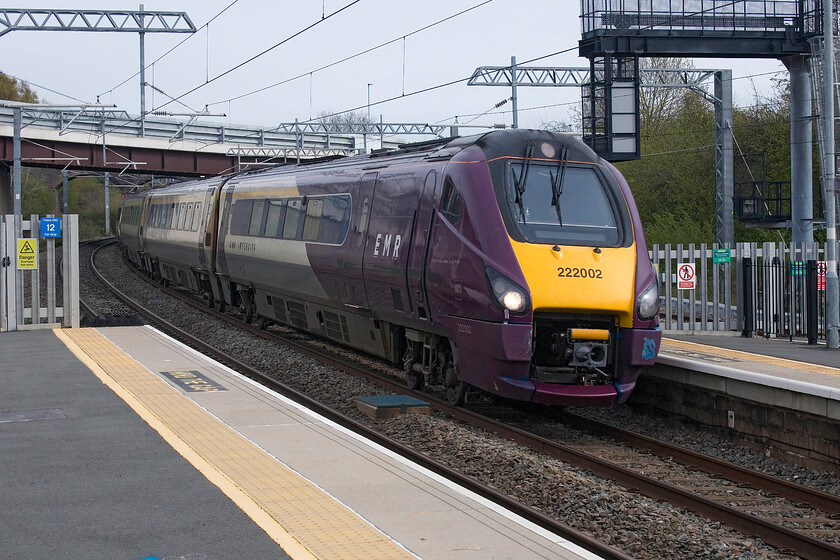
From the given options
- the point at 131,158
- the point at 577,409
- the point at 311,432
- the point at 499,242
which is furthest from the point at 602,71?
the point at 131,158

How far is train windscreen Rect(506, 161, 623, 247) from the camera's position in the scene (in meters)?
10.9

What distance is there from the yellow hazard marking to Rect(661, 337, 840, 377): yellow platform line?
10.7 metres

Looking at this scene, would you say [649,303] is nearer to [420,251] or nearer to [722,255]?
[420,251]

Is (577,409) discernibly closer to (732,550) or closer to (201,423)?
(201,423)

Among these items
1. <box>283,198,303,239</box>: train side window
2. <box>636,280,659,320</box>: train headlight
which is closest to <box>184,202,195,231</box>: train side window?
<box>283,198,303,239</box>: train side window

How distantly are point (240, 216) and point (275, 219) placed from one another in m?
2.99

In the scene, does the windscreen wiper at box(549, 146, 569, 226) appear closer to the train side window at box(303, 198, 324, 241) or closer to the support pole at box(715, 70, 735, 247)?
the train side window at box(303, 198, 324, 241)

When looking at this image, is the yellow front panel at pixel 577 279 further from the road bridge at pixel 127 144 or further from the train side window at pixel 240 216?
the road bridge at pixel 127 144

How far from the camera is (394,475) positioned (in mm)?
7801

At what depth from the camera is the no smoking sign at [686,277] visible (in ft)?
63.8

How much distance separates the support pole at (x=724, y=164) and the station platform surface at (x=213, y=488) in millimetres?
16417

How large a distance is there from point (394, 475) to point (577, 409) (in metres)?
5.56

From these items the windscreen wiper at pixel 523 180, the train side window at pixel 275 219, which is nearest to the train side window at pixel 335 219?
the train side window at pixel 275 219

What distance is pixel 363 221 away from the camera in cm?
1412
